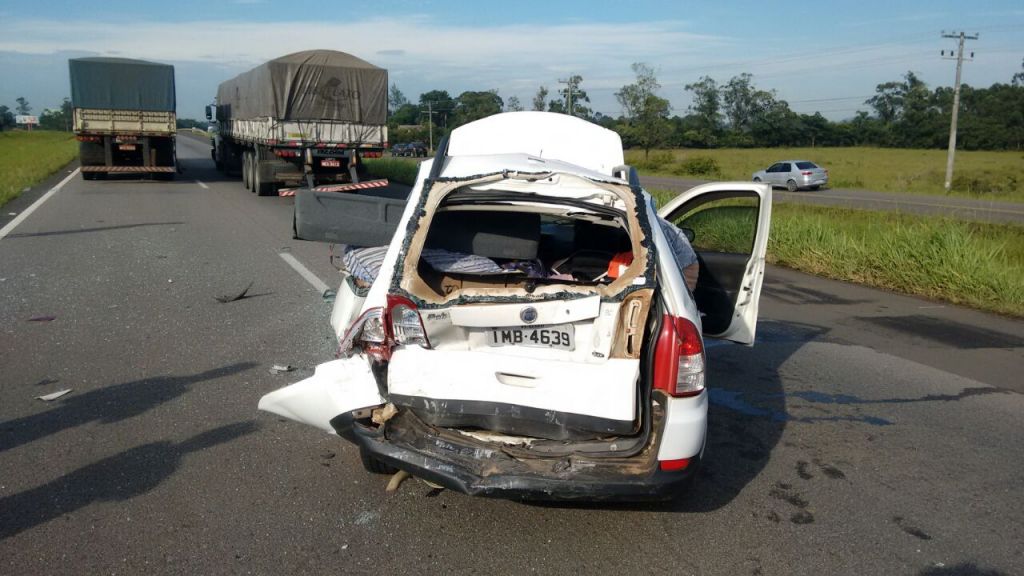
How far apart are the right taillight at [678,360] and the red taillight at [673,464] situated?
0.28m

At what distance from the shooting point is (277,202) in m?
20.7

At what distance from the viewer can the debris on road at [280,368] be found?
6.21m

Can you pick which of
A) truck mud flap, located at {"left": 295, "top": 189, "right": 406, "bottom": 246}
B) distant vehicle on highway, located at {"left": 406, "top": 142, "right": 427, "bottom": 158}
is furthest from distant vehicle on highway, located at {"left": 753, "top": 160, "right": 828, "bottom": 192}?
truck mud flap, located at {"left": 295, "top": 189, "right": 406, "bottom": 246}

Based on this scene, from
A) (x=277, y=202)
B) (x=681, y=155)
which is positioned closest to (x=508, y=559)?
(x=277, y=202)

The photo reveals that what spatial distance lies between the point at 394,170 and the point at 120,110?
852 cm

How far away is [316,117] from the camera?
71.0 ft

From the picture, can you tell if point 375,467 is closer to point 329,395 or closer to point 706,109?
point 329,395

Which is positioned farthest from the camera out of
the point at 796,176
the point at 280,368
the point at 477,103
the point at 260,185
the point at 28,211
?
the point at 796,176

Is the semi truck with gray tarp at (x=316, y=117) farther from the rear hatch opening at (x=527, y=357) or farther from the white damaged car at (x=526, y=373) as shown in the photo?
the rear hatch opening at (x=527, y=357)

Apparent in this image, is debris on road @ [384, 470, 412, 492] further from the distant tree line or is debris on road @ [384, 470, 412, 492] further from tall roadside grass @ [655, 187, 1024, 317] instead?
the distant tree line

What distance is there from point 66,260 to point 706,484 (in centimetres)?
945

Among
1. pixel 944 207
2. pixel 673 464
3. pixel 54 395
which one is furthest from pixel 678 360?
pixel 944 207

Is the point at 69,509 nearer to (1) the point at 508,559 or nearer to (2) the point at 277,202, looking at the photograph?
(1) the point at 508,559

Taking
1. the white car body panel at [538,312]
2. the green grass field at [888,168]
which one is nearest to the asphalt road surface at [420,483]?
the white car body panel at [538,312]
